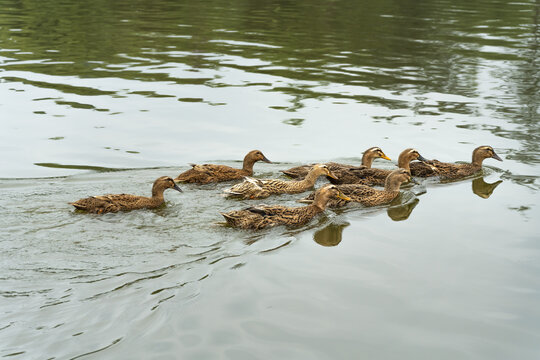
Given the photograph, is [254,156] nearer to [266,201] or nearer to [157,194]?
[266,201]

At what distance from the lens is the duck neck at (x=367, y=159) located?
12641mm

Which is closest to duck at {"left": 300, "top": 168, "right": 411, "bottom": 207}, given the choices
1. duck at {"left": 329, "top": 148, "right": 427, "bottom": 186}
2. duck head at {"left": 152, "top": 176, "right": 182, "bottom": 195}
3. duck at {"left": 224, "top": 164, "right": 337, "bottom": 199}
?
duck at {"left": 224, "top": 164, "right": 337, "bottom": 199}

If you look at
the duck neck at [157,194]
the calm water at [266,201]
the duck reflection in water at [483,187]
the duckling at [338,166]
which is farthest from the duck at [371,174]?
the duck neck at [157,194]

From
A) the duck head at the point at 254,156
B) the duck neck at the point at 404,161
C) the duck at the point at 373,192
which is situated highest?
the duck head at the point at 254,156

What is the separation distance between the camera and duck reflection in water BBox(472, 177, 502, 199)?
11.9 meters

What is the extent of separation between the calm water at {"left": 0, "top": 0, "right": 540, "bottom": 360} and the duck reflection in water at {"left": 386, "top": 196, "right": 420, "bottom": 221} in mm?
43

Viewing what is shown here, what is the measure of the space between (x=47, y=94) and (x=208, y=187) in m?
6.97

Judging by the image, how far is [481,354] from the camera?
268 inches

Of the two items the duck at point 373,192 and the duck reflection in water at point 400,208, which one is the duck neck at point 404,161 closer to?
the duck at point 373,192

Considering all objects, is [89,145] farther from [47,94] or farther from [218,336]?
[218,336]

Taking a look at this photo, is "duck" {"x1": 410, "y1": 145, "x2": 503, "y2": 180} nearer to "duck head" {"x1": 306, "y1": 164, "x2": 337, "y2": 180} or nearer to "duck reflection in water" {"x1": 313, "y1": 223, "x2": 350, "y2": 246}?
"duck head" {"x1": 306, "y1": 164, "x2": 337, "y2": 180}

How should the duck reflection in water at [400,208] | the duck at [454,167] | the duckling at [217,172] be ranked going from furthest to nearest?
the duck at [454,167] < the duckling at [217,172] < the duck reflection in water at [400,208]

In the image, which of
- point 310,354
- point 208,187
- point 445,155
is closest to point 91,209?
point 208,187

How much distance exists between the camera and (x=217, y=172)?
12.0 metres
